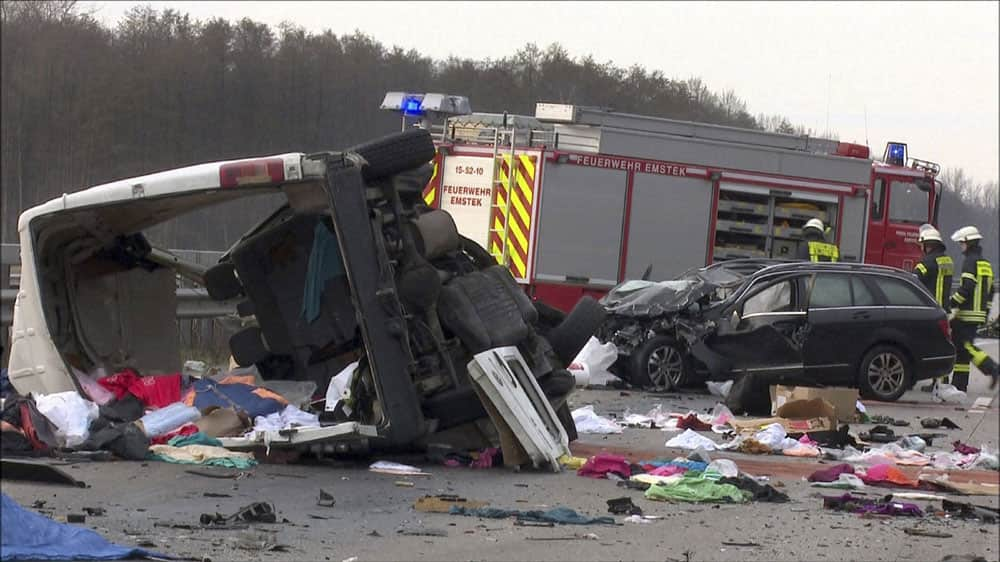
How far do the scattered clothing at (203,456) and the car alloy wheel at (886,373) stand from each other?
→ 833cm

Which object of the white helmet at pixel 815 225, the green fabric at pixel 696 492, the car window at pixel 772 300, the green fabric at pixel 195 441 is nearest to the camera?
the green fabric at pixel 696 492

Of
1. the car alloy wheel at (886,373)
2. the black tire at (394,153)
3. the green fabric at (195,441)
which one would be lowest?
the green fabric at (195,441)

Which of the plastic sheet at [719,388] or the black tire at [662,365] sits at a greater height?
the black tire at [662,365]

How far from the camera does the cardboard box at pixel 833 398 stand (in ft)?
42.5

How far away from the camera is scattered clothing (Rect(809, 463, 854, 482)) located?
9727mm

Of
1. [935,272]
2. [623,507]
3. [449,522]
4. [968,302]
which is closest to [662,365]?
[968,302]

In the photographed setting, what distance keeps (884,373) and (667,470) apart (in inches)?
272

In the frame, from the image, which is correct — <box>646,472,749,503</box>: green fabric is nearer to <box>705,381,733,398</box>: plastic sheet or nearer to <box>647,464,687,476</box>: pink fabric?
<box>647,464,687,476</box>: pink fabric

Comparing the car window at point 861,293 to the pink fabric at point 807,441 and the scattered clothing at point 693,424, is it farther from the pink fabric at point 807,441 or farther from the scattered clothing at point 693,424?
the pink fabric at point 807,441

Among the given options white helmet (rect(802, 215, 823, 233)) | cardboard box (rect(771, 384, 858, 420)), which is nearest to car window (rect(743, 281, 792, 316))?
cardboard box (rect(771, 384, 858, 420))

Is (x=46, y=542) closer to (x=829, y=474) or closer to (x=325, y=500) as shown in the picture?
(x=325, y=500)

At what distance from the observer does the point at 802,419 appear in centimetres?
1230

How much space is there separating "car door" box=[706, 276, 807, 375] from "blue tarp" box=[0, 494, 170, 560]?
989 centimetres

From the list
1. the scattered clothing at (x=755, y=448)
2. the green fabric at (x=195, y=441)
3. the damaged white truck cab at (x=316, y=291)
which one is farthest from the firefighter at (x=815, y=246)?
the green fabric at (x=195, y=441)
